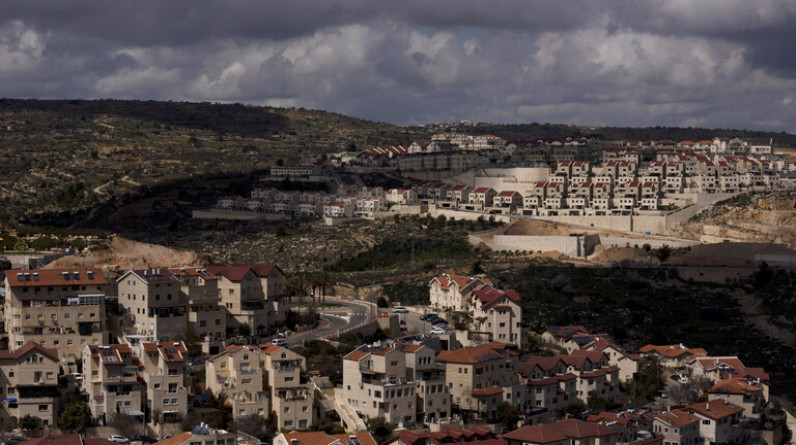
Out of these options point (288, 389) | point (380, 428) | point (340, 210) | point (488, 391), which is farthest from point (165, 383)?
point (340, 210)

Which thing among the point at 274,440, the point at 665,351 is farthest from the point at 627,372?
the point at 274,440

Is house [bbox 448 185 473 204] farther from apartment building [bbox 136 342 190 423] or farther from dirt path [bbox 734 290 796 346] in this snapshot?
apartment building [bbox 136 342 190 423]

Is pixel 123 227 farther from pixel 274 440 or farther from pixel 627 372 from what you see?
pixel 274 440

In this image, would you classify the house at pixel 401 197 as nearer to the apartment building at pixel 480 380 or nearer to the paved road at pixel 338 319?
the paved road at pixel 338 319

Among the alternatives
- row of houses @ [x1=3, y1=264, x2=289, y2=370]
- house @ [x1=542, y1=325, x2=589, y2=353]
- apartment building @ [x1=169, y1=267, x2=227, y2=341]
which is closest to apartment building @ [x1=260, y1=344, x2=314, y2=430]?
row of houses @ [x1=3, y1=264, x2=289, y2=370]

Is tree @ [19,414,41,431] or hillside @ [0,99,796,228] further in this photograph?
hillside @ [0,99,796,228]
